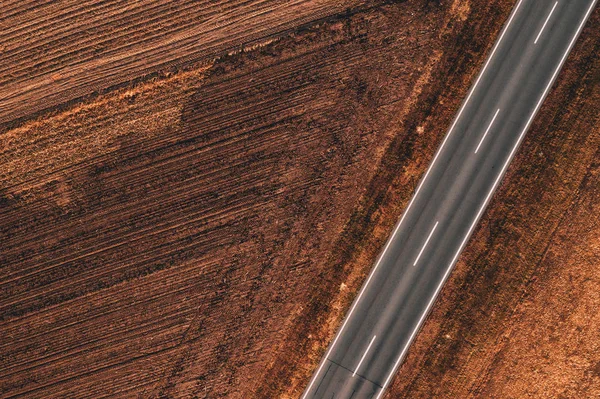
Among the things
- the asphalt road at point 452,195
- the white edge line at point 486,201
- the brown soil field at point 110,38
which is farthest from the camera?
the brown soil field at point 110,38

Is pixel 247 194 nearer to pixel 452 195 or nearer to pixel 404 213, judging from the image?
pixel 404 213

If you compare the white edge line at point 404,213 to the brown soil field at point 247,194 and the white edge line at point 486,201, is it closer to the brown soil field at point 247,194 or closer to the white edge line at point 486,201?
the brown soil field at point 247,194

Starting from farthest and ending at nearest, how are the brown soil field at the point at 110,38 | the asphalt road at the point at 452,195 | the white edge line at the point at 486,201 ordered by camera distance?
the brown soil field at the point at 110,38, the asphalt road at the point at 452,195, the white edge line at the point at 486,201

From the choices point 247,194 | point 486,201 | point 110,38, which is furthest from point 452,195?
point 110,38

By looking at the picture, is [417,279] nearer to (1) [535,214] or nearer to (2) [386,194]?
(2) [386,194]

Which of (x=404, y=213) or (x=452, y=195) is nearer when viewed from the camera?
(x=452, y=195)

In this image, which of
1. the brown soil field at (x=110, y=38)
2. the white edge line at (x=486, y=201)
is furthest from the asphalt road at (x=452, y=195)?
the brown soil field at (x=110, y=38)

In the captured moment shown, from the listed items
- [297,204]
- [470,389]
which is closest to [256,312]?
[297,204]
